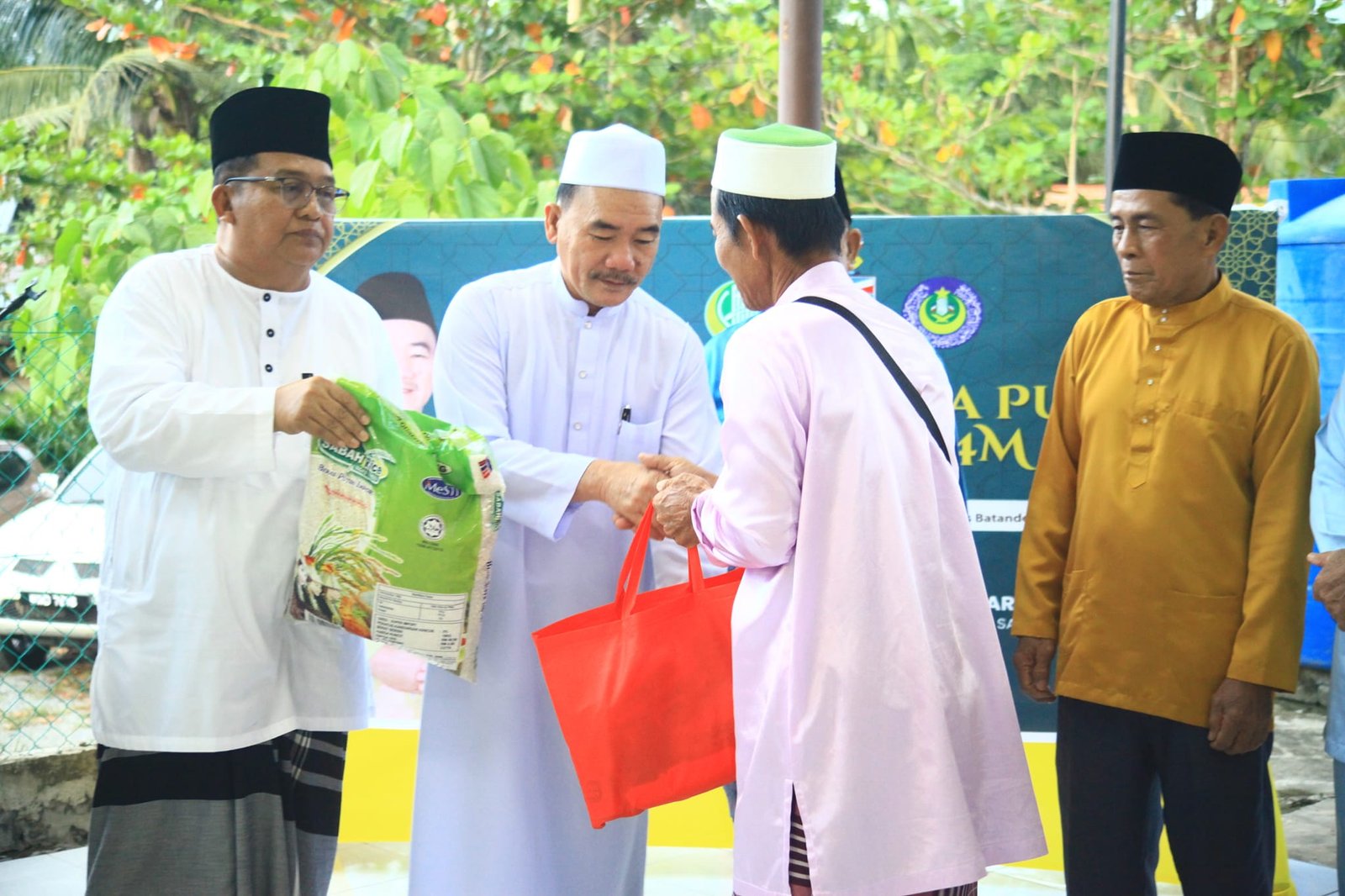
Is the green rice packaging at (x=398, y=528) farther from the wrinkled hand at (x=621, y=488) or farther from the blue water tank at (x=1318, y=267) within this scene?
the blue water tank at (x=1318, y=267)

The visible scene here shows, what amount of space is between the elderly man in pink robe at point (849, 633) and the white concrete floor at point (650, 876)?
6.45ft

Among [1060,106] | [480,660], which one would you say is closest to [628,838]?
[480,660]

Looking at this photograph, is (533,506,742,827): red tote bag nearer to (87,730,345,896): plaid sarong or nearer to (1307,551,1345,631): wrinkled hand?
(87,730,345,896): plaid sarong

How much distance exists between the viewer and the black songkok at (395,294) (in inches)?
172

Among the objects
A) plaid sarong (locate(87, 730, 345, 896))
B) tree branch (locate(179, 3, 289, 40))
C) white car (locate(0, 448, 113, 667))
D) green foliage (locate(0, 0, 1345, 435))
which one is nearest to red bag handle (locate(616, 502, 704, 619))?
plaid sarong (locate(87, 730, 345, 896))

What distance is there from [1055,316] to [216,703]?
2827 mm

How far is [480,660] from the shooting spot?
10.3 feet

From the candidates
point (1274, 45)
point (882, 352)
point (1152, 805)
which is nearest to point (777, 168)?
point (882, 352)

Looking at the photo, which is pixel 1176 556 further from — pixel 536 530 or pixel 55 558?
pixel 55 558

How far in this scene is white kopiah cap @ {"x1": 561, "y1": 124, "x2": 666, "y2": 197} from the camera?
303 cm

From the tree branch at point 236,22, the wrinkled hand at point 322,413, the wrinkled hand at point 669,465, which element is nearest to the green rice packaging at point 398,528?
the wrinkled hand at point 322,413

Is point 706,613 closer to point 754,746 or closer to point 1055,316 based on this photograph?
point 754,746

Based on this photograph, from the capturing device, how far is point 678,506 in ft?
8.71

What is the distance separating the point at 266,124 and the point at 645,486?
3.54 feet
